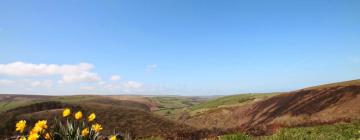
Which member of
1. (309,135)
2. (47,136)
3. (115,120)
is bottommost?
(115,120)

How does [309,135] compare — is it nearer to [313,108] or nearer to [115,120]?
[115,120]

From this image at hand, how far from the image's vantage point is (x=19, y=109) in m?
43.8

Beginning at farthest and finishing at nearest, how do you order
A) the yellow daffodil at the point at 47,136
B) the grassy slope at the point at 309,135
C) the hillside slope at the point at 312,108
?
1. the hillside slope at the point at 312,108
2. the grassy slope at the point at 309,135
3. the yellow daffodil at the point at 47,136

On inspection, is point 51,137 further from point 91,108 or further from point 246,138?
point 91,108

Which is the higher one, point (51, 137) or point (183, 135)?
point (51, 137)

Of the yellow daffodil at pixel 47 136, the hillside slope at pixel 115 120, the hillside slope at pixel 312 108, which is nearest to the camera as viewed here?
the yellow daffodil at pixel 47 136

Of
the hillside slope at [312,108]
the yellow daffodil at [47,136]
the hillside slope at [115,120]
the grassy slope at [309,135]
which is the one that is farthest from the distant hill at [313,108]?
the yellow daffodil at [47,136]

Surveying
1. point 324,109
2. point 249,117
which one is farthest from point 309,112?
point 249,117

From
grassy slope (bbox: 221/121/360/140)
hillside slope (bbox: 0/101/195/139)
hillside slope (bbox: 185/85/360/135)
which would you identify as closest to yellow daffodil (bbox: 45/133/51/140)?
grassy slope (bbox: 221/121/360/140)

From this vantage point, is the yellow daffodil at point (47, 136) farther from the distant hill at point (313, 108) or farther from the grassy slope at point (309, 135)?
the distant hill at point (313, 108)

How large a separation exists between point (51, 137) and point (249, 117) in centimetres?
5891

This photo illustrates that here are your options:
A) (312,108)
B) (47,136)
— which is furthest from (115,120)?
(47,136)

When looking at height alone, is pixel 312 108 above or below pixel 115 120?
above

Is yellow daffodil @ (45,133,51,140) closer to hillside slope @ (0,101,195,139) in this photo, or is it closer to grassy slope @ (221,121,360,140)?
grassy slope @ (221,121,360,140)
